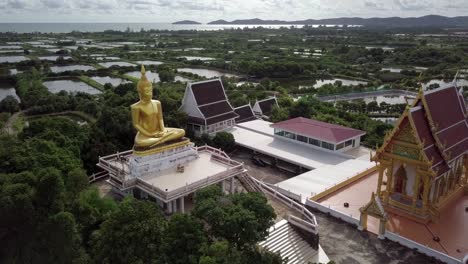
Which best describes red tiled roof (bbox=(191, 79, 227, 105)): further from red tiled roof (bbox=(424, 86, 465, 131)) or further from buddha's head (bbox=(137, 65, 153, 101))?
red tiled roof (bbox=(424, 86, 465, 131))

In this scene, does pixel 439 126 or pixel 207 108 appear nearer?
pixel 439 126

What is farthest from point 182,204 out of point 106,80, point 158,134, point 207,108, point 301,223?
point 106,80

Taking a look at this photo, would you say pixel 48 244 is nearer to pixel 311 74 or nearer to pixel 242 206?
pixel 242 206

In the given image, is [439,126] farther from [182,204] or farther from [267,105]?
[267,105]

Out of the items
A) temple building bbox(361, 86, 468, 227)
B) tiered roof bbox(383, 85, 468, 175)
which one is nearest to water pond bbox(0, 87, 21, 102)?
temple building bbox(361, 86, 468, 227)

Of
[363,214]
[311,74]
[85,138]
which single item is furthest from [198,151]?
[311,74]

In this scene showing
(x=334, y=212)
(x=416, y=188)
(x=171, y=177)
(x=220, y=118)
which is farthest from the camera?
(x=220, y=118)

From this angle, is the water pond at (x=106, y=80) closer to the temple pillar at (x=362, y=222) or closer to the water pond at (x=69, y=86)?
the water pond at (x=69, y=86)
